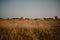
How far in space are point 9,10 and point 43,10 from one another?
60 cm

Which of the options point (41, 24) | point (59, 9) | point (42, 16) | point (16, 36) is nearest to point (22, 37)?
point (16, 36)

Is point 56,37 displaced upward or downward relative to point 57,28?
downward

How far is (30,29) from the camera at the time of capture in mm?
1484

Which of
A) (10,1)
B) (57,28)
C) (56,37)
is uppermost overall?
(10,1)

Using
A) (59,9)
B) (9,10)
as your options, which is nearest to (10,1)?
(9,10)

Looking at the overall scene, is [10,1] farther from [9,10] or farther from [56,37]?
[56,37]

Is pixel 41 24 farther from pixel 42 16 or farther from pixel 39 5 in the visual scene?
pixel 39 5

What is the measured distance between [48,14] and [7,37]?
31.1 inches

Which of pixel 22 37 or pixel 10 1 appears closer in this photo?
pixel 22 37

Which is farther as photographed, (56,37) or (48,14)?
(48,14)

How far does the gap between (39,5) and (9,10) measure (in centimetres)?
54

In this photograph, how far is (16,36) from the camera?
1.48 meters

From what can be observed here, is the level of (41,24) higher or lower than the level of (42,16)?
lower

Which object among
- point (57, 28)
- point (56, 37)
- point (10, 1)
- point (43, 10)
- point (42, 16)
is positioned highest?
point (10, 1)
